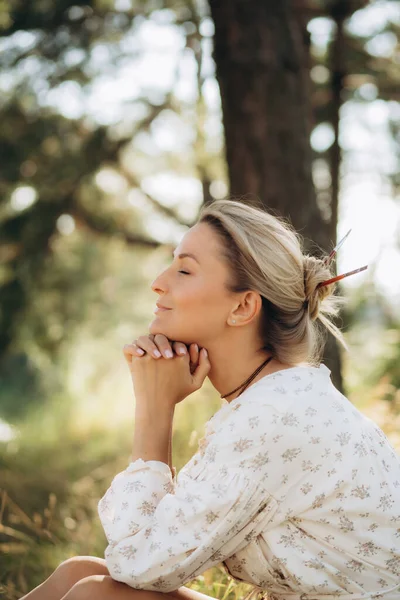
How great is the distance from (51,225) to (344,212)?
9.89 feet

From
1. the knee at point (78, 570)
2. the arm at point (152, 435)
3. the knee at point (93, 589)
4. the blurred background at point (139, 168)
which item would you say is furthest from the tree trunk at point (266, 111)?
the knee at point (93, 589)

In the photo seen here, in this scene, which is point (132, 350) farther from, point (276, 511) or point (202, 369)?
point (276, 511)

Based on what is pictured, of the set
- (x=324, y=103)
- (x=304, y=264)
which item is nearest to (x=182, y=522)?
(x=304, y=264)

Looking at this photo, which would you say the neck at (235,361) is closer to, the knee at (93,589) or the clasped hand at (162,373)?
the clasped hand at (162,373)

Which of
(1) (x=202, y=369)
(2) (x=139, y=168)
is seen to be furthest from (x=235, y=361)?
(2) (x=139, y=168)

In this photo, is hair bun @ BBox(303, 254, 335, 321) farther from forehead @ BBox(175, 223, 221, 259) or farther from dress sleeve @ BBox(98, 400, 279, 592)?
dress sleeve @ BBox(98, 400, 279, 592)

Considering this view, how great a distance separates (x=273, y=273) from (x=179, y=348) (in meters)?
0.37

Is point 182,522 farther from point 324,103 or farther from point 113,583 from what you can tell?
point 324,103

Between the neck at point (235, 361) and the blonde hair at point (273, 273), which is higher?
the blonde hair at point (273, 273)

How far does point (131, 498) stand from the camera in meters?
A: 2.06

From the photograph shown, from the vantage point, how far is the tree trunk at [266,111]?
13.4 feet

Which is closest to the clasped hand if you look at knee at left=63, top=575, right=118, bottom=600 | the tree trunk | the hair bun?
the hair bun

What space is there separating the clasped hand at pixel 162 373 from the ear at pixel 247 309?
0.56ft

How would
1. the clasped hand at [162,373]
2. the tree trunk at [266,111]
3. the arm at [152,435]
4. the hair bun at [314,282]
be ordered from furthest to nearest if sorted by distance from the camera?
1. the tree trunk at [266,111]
2. the hair bun at [314,282]
3. the clasped hand at [162,373]
4. the arm at [152,435]
